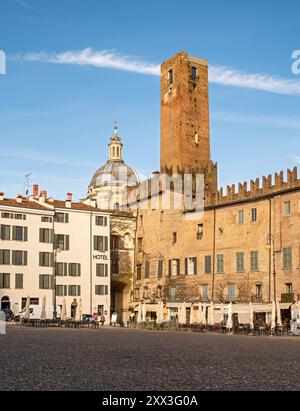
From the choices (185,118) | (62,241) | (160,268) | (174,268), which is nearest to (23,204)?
(62,241)

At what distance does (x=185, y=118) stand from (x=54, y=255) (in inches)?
624

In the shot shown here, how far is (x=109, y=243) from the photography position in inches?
2108

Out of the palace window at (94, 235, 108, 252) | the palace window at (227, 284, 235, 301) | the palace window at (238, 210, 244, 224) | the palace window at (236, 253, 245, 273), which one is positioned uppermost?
the palace window at (238, 210, 244, 224)

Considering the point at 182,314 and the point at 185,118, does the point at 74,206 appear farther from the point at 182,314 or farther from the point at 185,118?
the point at 182,314

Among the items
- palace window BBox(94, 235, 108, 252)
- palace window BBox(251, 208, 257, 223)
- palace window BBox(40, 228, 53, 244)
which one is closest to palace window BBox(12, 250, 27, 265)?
palace window BBox(40, 228, 53, 244)

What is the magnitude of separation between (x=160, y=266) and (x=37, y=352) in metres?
34.8

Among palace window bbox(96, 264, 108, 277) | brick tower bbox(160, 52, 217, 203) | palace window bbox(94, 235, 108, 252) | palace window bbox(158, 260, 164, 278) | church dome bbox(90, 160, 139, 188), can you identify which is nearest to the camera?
palace window bbox(158, 260, 164, 278)

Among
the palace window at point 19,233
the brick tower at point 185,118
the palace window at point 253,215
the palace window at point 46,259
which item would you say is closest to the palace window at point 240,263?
the palace window at point 253,215

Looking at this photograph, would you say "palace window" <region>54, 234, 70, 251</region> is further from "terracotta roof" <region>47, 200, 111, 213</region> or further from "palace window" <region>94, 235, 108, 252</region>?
"palace window" <region>94, 235, 108, 252</region>

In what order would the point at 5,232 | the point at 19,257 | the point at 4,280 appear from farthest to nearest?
the point at 19,257 < the point at 5,232 < the point at 4,280

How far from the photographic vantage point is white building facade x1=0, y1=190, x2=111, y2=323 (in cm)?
4772

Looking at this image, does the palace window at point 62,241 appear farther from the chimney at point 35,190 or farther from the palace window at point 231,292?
the palace window at point 231,292

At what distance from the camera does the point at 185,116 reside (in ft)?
176
